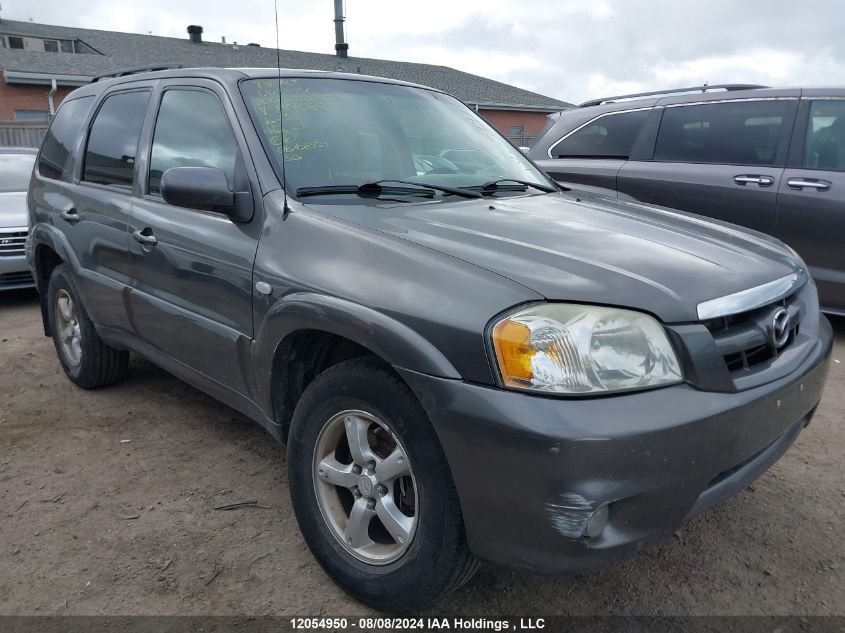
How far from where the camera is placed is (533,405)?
1.80 meters

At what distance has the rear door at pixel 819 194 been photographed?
194 inches

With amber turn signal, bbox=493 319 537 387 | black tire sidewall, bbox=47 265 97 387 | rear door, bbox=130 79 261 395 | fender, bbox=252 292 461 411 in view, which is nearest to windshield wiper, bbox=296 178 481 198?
rear door, bbox=130 79 261 395

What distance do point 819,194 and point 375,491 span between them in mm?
4239

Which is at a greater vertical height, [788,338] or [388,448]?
[788,338]

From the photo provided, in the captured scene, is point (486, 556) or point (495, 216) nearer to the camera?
point (486, 556)

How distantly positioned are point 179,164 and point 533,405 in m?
2.18

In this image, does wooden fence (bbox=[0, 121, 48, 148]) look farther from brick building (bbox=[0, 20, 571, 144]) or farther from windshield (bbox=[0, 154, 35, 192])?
windshield (bbox=[0, 154, 35, 192])

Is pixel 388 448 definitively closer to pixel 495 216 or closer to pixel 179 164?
pixel 495 216

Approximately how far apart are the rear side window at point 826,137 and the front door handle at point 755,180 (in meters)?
0.25

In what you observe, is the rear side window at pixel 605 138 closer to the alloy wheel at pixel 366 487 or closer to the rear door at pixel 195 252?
the rear door at pixel 195 252

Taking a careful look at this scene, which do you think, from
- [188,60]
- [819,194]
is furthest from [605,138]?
[188,60]

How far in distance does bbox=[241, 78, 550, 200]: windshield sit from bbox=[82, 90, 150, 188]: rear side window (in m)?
0.89

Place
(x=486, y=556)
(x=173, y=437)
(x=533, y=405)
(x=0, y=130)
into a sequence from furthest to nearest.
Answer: (x=0, y=130) < (x=173, y=437) < (x=486, y=556) < (x=533, y=405)

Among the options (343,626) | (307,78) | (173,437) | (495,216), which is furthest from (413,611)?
(307,78)
